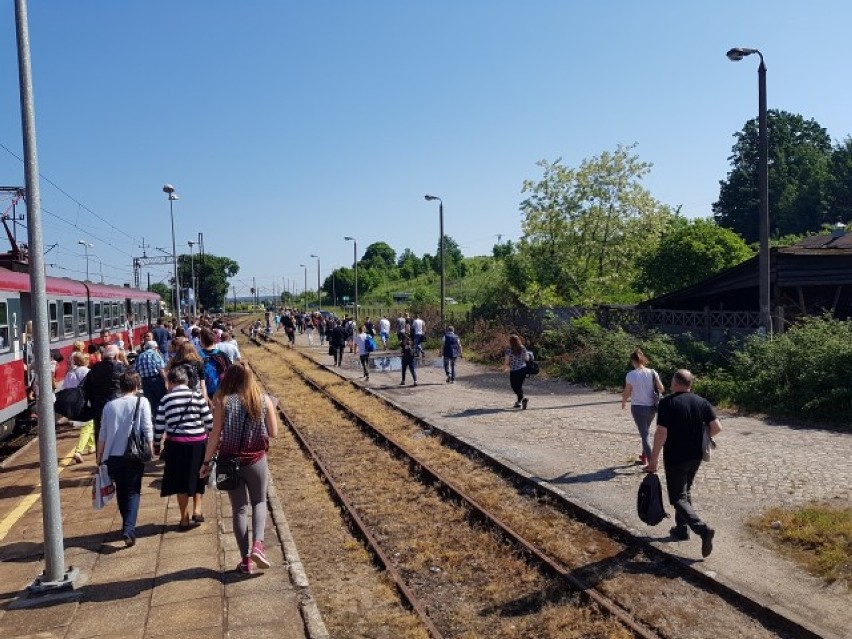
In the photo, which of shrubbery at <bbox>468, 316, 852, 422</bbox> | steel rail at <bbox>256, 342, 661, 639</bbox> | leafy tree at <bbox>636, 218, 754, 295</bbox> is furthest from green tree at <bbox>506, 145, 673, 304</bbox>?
steel rail at <bbox>256, 342, 661, 639</bbox>

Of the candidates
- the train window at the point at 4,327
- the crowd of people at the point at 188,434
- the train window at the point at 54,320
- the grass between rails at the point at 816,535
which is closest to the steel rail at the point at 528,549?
the grass between rails at the point at 816,535

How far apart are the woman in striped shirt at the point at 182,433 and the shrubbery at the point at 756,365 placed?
1036cm

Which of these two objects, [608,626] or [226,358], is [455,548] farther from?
[226,358]

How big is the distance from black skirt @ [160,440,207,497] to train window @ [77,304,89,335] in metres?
13.7

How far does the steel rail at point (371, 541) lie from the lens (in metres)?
5.77

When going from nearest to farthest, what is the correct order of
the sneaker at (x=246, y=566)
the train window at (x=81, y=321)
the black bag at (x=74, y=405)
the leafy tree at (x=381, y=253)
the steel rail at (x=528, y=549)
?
the steel rail at (x=528, y=549), the sneaker at (x=246, y=566), the black bag at (x=74, y=405), the train window at (x=81, y=321), the leafy tree at (x=381, y=253)

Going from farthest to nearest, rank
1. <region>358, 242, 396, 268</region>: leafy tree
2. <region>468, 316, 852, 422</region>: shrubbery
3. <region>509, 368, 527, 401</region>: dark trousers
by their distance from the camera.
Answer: <region>358, 242, 396, 268</region>: leafy tree, <region>509, 368, 527, 401</region>: dark trousers, <region>468, 316, 852, 422</region>: shrubbery

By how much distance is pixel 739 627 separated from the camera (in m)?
5.29

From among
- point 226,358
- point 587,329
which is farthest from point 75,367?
point 587,329

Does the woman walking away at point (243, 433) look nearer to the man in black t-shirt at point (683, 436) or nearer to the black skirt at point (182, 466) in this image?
the black skirt at point (182, 466)

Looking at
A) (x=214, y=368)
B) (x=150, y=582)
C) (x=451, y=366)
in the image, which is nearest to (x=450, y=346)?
(x=451, y=366)

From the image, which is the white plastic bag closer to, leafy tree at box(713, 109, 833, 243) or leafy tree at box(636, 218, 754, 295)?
leafy tree at box(636, 218, 754, 295)

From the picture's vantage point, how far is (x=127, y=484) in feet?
21.5

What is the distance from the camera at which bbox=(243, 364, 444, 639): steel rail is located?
577cm
